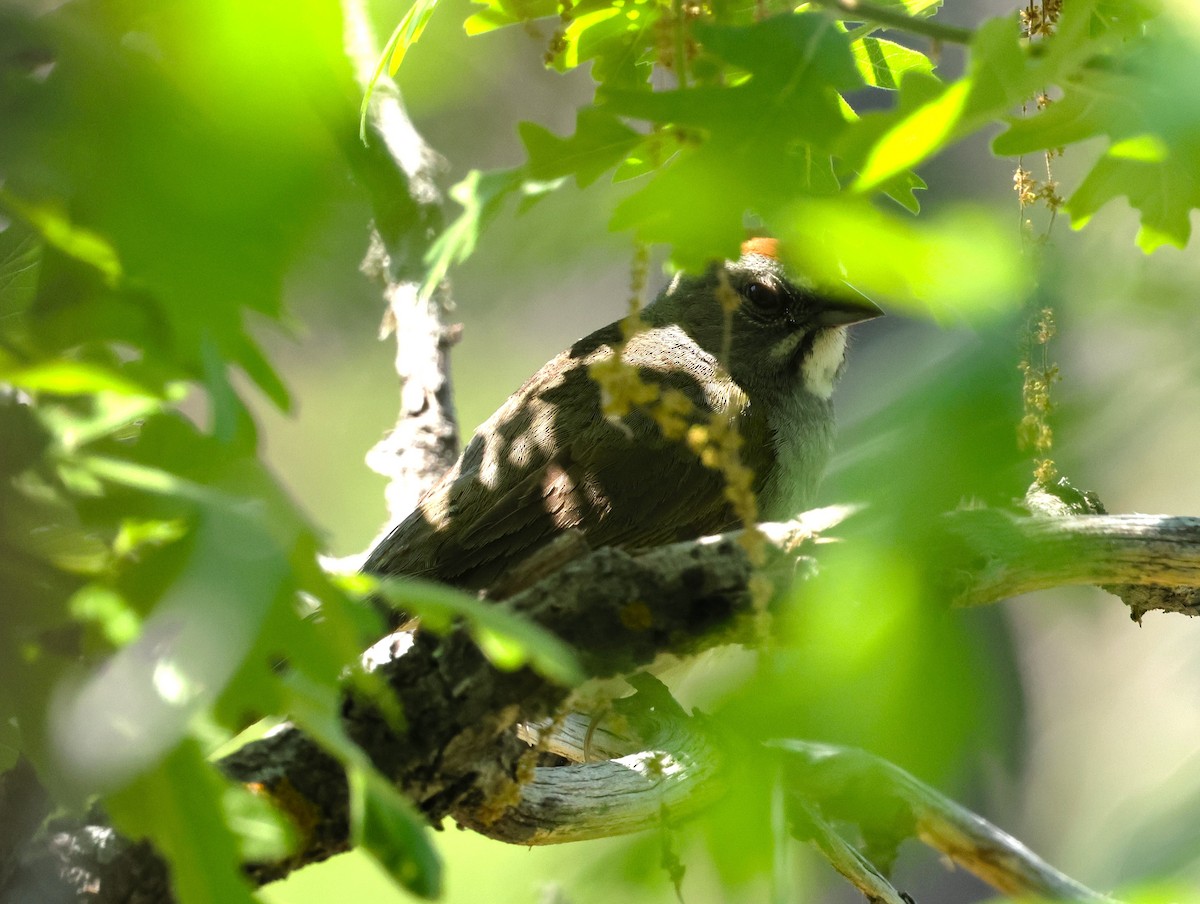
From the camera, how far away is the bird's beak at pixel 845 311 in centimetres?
360

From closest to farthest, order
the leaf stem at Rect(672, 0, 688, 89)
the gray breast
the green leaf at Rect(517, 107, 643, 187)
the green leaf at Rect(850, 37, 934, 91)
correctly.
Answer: the green leaf at Rect(517, 107, 643, 187) → the leaf stem at Rect(672, 0, 688, 89) → the green leaf at Rect(850, 37, 934, 91) → the gray breast

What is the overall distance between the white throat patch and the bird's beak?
58 mm

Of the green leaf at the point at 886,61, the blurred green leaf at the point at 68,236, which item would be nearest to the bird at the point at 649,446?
the green leaf at the point at 886,61

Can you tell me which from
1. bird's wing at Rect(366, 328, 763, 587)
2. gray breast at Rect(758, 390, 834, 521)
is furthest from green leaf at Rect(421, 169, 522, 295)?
gray breast at Rect(758, 390, 834, 521)

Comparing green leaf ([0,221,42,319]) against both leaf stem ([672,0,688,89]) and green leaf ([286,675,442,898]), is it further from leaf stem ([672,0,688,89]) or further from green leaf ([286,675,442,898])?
leaf stem ([672,0,688,89])

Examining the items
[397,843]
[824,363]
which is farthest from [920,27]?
[824,363]

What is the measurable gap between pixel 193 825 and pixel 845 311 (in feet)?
9.96

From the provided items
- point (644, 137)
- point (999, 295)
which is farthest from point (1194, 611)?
point (999, 295)

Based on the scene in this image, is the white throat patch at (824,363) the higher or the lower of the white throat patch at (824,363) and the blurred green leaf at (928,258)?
the lower

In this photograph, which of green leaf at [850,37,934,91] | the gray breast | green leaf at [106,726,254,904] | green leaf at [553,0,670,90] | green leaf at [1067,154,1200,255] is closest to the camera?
green leaf at [106,726,254,904]

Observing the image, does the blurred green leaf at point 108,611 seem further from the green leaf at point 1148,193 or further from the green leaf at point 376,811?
the green leaf at point 1148,193

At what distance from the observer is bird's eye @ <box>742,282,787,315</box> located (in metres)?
3.74

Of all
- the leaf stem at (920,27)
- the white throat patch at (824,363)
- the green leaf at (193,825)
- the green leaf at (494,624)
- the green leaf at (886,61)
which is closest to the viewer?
the green leaf at (494,624)

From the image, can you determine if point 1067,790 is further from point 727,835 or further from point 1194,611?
point 727,835
